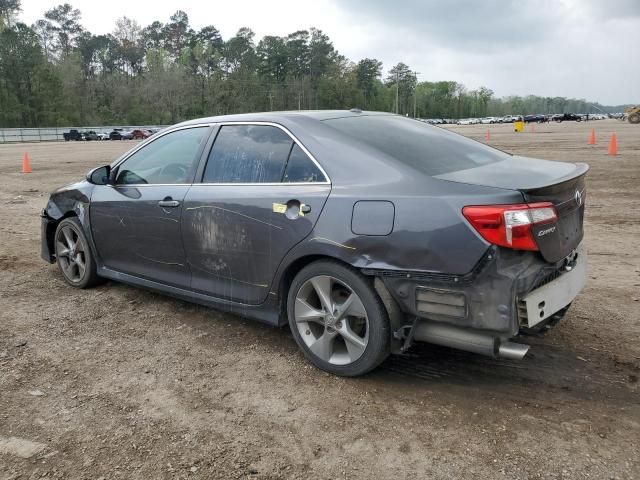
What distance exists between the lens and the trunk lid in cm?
288

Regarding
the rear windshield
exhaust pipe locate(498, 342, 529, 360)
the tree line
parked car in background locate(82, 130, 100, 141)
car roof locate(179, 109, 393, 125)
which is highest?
the tree line

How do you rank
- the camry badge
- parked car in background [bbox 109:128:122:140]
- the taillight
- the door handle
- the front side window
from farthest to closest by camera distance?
parked car in background [bbox 109:128:122:140]
the front side window
the door handle
the camry badge
the taillight

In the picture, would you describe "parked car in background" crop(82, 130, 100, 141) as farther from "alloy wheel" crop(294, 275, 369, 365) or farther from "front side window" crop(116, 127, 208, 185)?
"alloy wheel" crop(294, 275, 369, 365)

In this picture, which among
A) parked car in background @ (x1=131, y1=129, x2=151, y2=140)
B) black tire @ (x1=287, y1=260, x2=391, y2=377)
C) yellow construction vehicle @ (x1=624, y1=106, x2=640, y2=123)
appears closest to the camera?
black tire @ (x1=287, y1=260, x2=391, y2=377)

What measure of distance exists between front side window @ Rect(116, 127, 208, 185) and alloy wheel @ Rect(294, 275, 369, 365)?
1.41 meters

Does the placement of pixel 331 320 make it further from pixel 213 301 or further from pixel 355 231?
pixel 213 301

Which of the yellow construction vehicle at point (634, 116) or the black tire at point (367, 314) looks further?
the yellow construction vehicle at point (634, 116)

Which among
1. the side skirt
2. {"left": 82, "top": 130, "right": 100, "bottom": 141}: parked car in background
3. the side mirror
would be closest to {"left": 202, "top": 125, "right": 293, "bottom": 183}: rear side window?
the side skirt

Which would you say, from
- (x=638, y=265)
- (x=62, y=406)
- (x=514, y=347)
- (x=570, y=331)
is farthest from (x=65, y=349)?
(x=638, y=265)

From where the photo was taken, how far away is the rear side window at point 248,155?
3.68 meters

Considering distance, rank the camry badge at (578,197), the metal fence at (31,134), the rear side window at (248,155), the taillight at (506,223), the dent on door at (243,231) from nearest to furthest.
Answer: the taillight at (506,223) < the camry badge at (578,197) < the dent on door at (243,231) < the rear side window at (248,155) < the metal fence at (31,134)

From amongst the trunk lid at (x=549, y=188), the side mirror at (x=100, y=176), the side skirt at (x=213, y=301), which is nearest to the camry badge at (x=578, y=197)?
the trunk lid at (x=549, y=188)

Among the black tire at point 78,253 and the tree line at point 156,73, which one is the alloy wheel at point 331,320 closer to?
the black tire at point 78,253

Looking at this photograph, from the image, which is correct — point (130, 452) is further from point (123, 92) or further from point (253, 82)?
point (253, 82)
